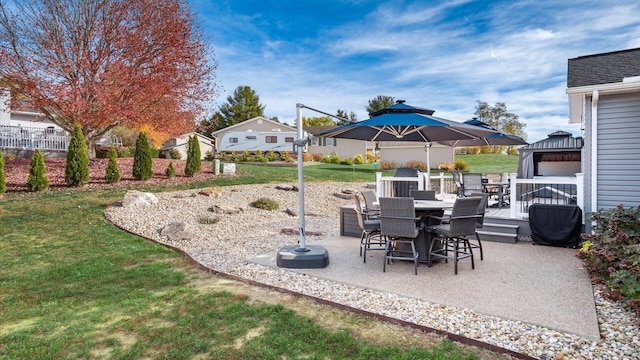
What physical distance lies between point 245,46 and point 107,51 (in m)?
4.86

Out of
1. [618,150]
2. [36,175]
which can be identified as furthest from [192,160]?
[618,150]

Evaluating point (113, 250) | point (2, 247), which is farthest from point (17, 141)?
point (113, 250)

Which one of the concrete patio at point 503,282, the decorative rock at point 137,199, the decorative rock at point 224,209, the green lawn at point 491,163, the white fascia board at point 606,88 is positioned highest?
the white fascia board at point 606,88

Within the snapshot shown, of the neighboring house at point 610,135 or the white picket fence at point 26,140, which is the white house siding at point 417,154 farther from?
the white picket fence at point 26,140

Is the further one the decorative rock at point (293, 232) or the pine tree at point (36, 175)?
the pine tree at point (36, 175)

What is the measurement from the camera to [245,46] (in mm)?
14617

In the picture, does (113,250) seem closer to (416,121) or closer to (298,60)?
(416,121)

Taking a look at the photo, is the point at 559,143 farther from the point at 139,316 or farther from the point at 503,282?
the point at 139,316

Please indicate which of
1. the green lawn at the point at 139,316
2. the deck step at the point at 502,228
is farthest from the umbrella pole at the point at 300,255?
the deck step at the point at 502,228

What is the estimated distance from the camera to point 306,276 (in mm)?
4559

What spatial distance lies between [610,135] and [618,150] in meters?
0.26

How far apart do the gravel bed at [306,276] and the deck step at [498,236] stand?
2.46 meters

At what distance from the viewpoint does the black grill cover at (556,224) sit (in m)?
5.93

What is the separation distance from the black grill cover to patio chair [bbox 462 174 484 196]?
3.73m
